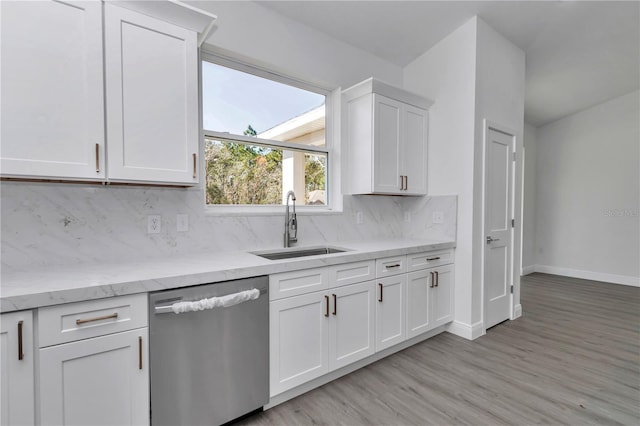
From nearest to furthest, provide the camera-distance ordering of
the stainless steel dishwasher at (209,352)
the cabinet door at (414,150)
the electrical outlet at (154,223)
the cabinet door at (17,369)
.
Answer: the cabinet door at (17,369), the stainless steel dishwasher at (209,352), the electrical outlet at (154,223), the cabinet door at (414,150)

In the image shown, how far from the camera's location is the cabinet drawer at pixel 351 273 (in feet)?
7.04

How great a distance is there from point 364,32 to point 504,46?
154 cm

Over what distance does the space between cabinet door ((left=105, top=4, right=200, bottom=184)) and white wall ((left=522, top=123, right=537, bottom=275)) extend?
587 centimetres

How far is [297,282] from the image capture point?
1963 millimetres

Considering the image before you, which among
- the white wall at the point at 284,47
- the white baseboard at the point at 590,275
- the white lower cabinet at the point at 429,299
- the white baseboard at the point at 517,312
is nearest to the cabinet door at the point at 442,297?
the white lower cabinet at the point at 429,299

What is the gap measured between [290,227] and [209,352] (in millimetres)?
1224

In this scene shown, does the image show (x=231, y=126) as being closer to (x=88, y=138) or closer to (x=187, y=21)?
(x=187, y=21)

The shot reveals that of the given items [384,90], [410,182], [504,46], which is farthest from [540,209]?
[384,90]

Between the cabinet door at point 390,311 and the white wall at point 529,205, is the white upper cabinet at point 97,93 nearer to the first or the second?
the cabinet door at point 390,311

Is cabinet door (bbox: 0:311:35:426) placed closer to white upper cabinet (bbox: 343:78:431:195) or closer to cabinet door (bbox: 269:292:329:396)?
cabinet door (bbox: 269:292:329:396)

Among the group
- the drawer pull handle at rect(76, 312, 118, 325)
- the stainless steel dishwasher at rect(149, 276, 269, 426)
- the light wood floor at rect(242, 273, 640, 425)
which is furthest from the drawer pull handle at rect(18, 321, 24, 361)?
the light wood floor at rect(242, 273, 640, 425)

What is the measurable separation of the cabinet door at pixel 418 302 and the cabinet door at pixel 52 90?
2.34 m

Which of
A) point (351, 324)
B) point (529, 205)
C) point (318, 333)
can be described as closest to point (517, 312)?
point (351, 324)

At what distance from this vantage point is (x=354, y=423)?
70.9 inches
